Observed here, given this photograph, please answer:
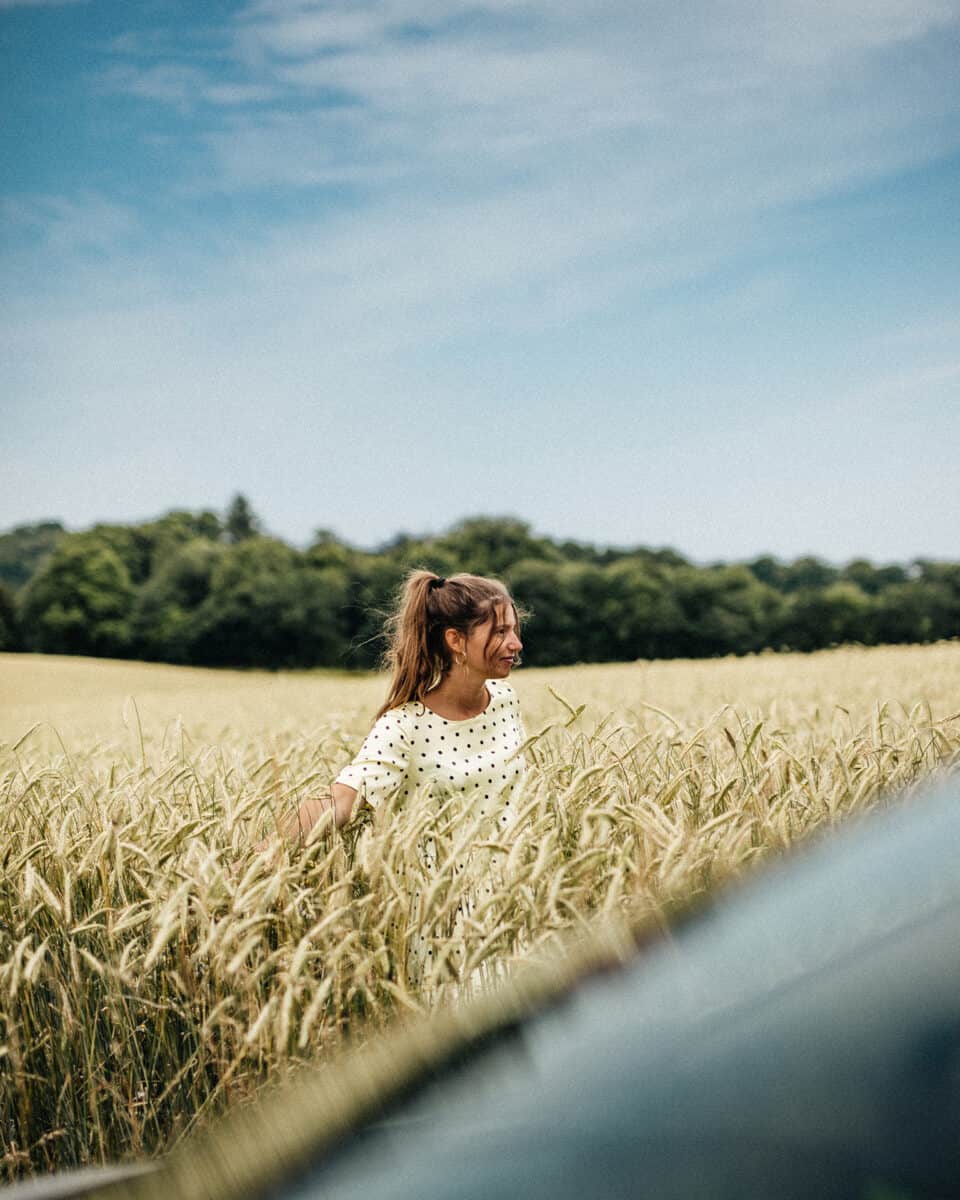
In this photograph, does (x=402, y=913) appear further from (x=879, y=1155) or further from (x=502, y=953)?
(x=879, y=1155)

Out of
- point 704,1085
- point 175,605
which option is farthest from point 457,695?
point 175,605

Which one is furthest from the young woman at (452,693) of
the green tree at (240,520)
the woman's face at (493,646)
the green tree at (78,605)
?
the green tree at (240,520)

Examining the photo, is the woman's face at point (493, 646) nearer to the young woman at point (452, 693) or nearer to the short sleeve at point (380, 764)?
the young woman at point (452, 693)

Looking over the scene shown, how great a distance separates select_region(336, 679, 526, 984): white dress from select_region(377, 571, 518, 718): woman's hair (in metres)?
0.11

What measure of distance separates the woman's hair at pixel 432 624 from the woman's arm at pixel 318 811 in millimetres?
603

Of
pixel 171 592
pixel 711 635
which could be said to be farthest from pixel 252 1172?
pixel 171 592

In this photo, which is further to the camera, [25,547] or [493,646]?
[25,547]

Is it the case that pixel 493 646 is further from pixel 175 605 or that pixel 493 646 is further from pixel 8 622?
pixel 8 622

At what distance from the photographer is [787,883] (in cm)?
105

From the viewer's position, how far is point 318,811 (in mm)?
2693

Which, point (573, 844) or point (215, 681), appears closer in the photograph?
point (573, 844)

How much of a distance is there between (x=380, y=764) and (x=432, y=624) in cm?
65

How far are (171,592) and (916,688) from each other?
5919 cm

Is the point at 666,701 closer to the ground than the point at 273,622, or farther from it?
closer to the ground
